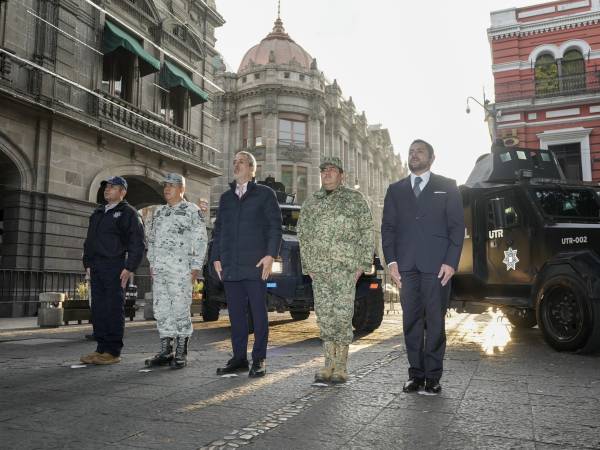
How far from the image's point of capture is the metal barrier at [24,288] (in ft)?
42.5

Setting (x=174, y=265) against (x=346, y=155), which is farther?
(x=346, y=155)

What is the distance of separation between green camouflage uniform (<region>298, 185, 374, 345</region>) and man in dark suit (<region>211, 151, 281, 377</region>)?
47 cm

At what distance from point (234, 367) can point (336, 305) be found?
1.15 meters

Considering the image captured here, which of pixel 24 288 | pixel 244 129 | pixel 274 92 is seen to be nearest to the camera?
pixel 24 288

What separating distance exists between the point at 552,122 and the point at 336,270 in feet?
69.9

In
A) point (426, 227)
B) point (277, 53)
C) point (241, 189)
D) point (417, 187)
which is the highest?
point (277, 53)

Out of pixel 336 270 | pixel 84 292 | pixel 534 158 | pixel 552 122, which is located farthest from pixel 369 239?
pixel 552 122

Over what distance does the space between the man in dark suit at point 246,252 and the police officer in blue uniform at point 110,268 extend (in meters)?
1.14

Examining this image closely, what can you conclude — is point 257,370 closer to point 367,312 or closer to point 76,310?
point 367,312

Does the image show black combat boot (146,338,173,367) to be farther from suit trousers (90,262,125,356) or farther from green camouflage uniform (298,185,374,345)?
green camouflage uniform (298,185,374,345)

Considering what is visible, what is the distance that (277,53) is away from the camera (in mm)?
35875

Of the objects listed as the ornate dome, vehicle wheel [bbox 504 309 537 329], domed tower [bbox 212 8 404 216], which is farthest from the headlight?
the ornate dome

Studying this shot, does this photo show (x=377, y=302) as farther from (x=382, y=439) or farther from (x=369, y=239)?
(x=382, y=439)

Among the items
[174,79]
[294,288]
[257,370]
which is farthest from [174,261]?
[174,79]
